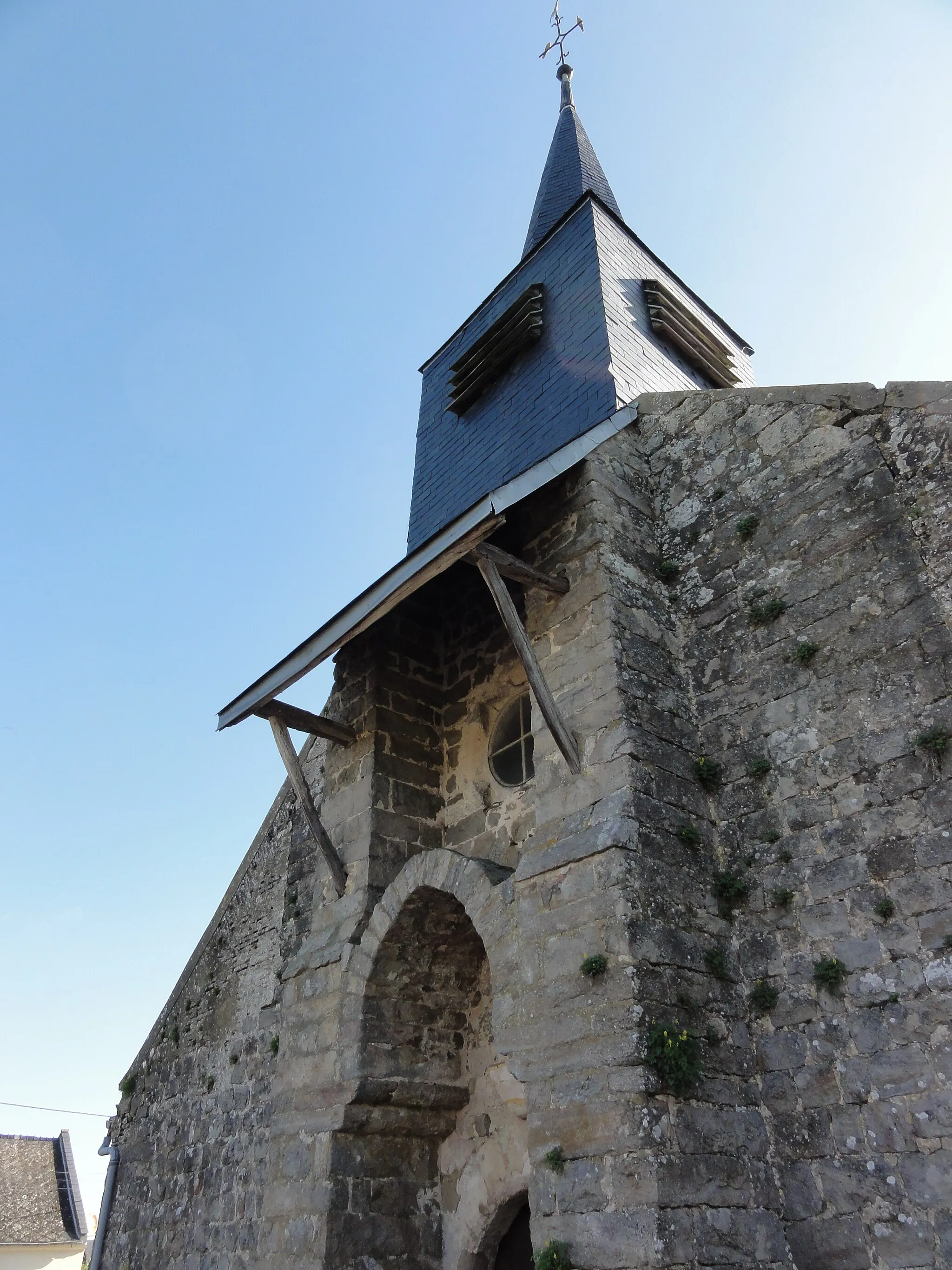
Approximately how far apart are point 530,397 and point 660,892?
4.53m

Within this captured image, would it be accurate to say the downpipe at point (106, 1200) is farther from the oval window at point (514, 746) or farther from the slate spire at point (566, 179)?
the slate spire at point (566, 179)

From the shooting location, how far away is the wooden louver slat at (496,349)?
777cm

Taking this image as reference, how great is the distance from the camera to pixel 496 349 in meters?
8.07

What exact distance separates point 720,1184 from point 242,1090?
5.04m

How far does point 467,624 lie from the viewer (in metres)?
6.62

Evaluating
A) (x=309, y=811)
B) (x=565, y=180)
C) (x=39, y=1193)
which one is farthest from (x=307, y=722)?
(x=39, y=1193)

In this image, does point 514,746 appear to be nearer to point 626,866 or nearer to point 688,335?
point 626,866

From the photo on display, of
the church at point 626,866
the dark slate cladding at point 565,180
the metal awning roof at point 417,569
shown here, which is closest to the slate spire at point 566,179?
the dark slate cladding at point 565,180

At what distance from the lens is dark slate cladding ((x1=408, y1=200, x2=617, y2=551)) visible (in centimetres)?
653

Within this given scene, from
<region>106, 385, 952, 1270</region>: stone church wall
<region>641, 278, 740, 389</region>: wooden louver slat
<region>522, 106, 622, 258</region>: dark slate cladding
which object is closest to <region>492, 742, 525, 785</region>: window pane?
<region>106, 385, 952, 1270</region>: stone church wall

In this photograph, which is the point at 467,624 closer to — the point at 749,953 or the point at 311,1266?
the point at 749,953

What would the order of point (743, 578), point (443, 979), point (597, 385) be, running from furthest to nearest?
point (597, 385) → point (443, 979) → point (743, 578)

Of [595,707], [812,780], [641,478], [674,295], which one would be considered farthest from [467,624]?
[674,295]

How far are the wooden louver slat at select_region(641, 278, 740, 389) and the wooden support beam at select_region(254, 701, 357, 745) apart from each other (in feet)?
14.1
